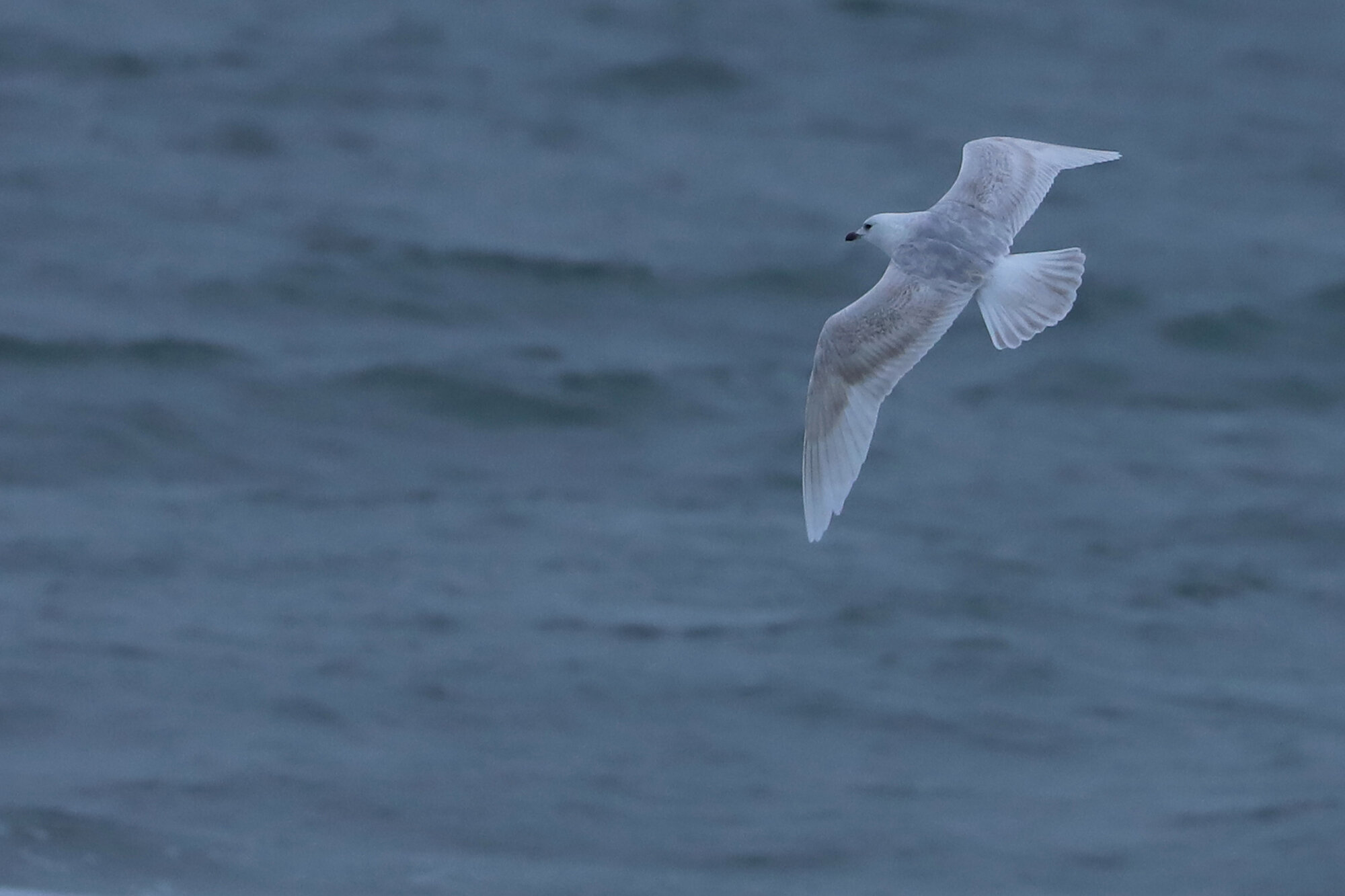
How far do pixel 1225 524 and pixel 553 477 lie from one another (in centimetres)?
316

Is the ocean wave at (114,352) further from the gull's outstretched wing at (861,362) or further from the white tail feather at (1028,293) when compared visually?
the white tail feather at (1028,293)

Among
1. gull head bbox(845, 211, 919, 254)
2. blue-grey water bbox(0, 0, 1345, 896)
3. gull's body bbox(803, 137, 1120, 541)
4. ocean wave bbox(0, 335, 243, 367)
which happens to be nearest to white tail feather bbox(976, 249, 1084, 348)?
gull's body bbox(803, 137, 1120, 541)

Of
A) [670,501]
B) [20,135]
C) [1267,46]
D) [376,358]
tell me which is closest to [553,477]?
[670,501]

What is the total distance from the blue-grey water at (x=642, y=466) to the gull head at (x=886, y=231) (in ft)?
9.28

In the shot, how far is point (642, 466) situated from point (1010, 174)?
15.7 ft

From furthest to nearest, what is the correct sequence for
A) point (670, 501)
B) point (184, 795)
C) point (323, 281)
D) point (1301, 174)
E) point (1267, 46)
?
1. point (1267, 46)
2. point (1301, 174)
3. point (323, 281)
4. point (670, 501)
5. point (184, 795)

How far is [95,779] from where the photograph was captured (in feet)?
27.1

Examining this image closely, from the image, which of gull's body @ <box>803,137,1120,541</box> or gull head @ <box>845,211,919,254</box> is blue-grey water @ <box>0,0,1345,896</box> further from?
gull head @ <box>845,211,919,254</box>

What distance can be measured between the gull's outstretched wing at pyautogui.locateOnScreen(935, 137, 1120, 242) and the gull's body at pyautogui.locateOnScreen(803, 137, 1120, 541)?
3cm

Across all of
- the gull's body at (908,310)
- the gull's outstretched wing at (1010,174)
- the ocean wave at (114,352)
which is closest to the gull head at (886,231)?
the gull's body at (908,310)

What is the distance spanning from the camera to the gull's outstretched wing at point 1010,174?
242 inches

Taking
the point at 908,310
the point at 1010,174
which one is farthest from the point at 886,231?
the point at 1010,174

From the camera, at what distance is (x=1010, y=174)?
20.7ft

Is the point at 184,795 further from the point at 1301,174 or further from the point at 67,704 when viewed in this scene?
the point at 1301,174
